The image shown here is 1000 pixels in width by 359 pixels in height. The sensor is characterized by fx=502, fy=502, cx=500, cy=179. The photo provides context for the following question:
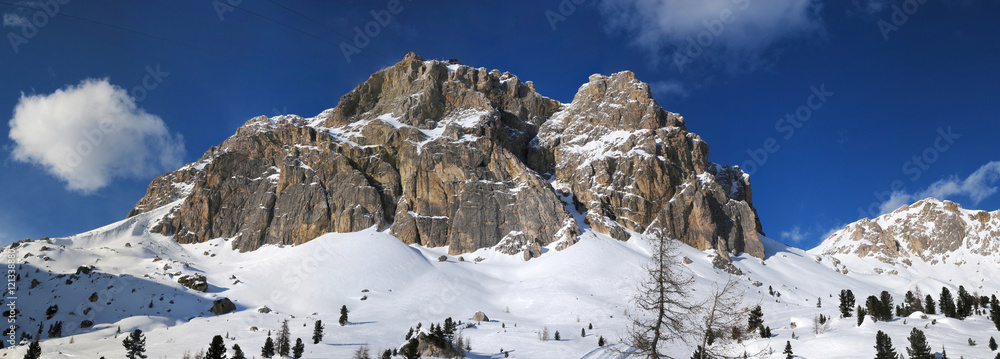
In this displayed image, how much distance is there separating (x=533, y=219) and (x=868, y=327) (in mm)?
68298

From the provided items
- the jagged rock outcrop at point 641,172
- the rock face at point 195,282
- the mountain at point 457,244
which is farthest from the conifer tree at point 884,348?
the rock face at point 195,282

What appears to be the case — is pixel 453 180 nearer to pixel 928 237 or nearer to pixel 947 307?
pixel 947 307

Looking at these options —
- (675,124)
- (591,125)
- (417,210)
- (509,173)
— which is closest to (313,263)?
(417,210)

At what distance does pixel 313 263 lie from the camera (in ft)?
261

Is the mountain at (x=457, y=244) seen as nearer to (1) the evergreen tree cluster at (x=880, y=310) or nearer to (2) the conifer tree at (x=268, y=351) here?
(1) the evergreen tree cluster at (x=880, y=310)

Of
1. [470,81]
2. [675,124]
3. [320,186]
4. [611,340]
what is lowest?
[611,340]

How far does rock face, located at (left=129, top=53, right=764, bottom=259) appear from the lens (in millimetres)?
101688

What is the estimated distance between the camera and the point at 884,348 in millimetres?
26359

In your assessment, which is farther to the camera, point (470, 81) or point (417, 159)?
point (470, 81)

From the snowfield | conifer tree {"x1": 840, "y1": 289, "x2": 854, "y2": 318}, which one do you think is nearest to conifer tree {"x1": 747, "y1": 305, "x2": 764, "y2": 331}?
the snowfield

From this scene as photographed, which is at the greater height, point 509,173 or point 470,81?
point 470,81

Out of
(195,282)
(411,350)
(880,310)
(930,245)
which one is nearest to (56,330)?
(195,282)

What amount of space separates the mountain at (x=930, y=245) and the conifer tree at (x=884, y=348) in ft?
446

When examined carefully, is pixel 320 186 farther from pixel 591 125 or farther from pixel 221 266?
pixel 591 125
